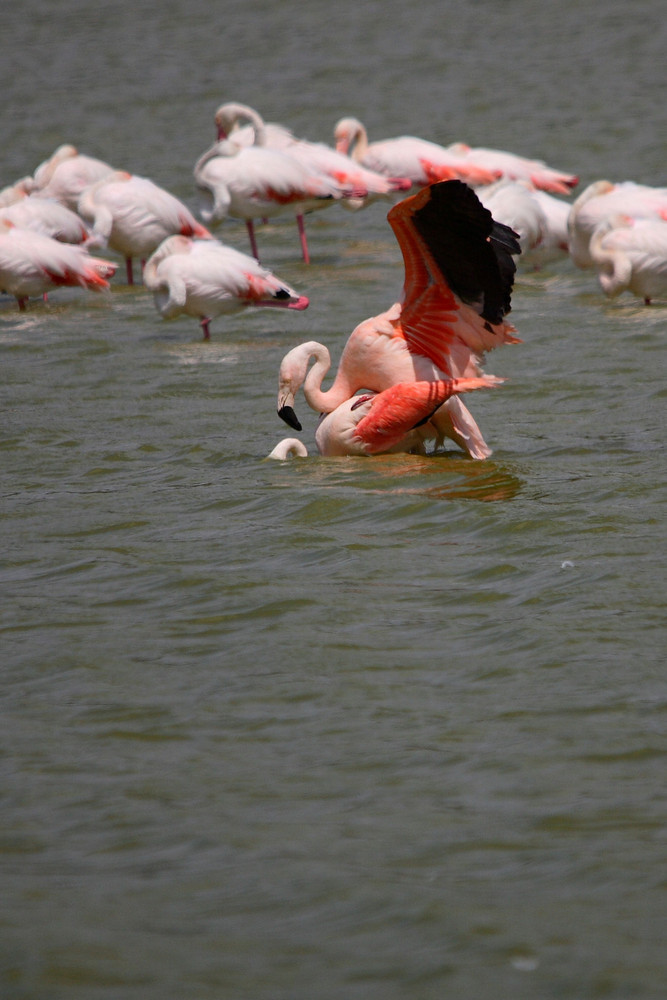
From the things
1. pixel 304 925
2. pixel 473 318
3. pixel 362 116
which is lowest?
pixel 304 925

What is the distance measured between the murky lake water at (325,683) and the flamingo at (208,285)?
0.75 ft

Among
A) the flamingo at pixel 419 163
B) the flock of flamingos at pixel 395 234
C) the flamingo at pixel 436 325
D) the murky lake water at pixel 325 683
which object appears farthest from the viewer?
the flamingo at pixel 419 163

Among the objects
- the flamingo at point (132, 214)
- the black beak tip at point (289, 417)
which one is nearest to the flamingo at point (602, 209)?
the flamingo at point (132, 214)

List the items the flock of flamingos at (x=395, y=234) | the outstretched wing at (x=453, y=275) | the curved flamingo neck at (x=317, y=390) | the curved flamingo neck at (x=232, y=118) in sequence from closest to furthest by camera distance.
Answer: the outstretched wing at (x=453, y=275), the flock of flamingos at (x=395, y=234), the curved flamingo neck at (x=317, y=390), the curved flamingo neck at (x=232, y=118)

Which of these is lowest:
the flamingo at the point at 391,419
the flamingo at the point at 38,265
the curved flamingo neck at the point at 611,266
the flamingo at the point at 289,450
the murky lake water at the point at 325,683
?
the murky lake water at the point at 325,683

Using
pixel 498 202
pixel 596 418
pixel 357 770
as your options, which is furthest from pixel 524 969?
pixel 498 202

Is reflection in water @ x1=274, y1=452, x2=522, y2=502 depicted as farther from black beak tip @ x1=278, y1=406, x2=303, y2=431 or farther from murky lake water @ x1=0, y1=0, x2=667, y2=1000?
black beak tip @ x1=278, y1=406, x2=303, y2=431

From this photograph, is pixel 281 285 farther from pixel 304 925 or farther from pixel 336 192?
pixel 304 925

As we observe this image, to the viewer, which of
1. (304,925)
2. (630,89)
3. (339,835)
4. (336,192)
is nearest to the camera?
(304,925)

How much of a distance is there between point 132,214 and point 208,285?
1891 mm

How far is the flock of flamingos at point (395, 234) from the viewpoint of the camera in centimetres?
542

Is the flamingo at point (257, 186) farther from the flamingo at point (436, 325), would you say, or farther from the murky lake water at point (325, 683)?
the flamingo at point (436, 325)

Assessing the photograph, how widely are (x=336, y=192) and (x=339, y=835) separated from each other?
8.65 m

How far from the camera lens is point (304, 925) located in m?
2.46
